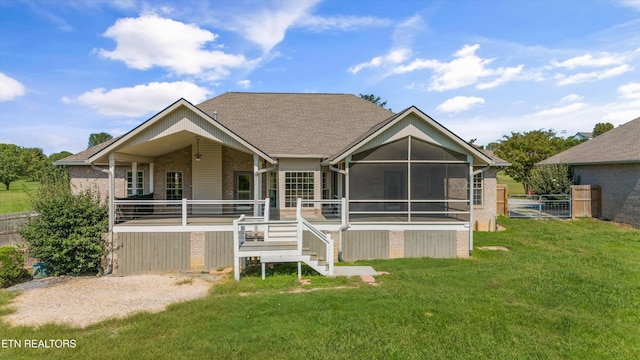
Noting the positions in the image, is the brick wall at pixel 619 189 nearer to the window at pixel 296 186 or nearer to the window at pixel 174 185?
the window at pixel 296 186

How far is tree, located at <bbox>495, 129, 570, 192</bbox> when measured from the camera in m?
33.4

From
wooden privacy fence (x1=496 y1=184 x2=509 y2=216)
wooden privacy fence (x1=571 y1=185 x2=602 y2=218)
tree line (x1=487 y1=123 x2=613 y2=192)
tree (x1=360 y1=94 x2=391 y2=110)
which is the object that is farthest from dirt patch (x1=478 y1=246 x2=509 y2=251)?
tree (x1=360 y1=94 x2=391 y2=110)

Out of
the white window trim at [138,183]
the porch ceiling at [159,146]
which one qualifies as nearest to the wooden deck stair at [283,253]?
the porch ceiling at [159,146]

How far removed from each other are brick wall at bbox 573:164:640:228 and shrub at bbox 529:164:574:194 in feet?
→ 4.33

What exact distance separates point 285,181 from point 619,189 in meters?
19.2

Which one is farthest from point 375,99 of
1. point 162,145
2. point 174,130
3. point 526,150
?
point 174,130

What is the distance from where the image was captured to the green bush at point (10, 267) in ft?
33.9

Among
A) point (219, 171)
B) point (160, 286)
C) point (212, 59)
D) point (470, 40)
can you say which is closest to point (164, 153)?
point (219, 171)

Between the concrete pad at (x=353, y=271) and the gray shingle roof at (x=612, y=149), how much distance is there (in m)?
17.1

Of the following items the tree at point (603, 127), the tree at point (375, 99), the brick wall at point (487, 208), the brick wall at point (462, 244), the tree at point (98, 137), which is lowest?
the brick wall at point (462, 244)

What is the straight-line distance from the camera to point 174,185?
16.1 metres

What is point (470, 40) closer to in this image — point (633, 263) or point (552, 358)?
point (633, 263)

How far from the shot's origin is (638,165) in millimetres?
18125

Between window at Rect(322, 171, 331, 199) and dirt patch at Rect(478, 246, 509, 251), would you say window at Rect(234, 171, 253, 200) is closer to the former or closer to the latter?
window at Rect(322, 171, 331, 199)
